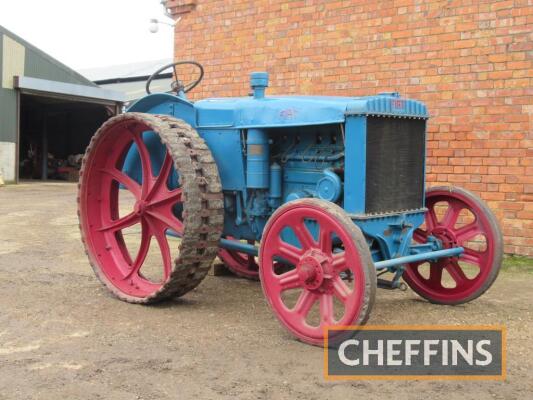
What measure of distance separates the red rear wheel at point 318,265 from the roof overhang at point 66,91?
16996mm

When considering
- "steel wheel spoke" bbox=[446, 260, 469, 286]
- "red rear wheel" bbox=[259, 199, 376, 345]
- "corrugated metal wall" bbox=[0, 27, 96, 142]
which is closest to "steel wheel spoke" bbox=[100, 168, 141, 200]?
"red rear wheel" bbox=[259, 199, 376, 345]

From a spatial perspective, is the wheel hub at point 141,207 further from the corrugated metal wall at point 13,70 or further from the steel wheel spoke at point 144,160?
the corrugated metal wall at point 13,70

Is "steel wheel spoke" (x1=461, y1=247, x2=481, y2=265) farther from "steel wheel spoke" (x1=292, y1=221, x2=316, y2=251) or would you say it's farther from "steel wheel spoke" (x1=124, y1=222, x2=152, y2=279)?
"steel wheel spoke" (x1=124, y1=222, x2=152, y2=279)

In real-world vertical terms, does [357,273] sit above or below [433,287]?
above

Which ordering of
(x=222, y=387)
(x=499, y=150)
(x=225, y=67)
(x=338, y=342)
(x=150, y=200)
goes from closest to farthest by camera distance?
(x=222, y=387) < (x=338, y=342) < (x=150, y=200) < (x=499, y=150) < (x=225, y=67)

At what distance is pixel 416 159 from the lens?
14.4ft

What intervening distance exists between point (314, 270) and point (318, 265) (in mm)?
40

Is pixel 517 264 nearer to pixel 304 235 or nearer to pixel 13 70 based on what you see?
pixel 304 235

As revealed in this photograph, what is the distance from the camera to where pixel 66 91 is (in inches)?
794

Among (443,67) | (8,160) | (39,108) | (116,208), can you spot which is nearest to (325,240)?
(116,208)

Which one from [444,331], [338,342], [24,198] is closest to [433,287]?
[444,331]

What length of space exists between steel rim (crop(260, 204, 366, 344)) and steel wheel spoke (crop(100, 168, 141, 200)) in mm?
1558

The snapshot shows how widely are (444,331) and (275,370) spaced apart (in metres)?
1.29

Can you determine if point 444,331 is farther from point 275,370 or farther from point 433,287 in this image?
point 275,370
